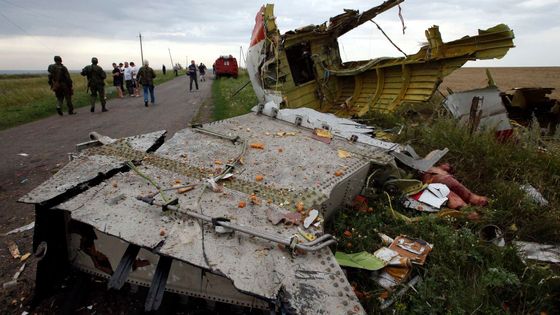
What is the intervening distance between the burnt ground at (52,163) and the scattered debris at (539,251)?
3.60 m

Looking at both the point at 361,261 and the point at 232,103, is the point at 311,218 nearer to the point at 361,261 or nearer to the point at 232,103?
the point at 361,261

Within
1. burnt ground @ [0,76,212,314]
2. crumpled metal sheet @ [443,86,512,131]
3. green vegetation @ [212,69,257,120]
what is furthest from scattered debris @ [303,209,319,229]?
green vegetation @ [212,69,257,120]

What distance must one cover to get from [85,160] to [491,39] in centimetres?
651

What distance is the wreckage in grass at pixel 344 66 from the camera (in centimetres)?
634

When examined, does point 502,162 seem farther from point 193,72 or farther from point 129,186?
point 193,72

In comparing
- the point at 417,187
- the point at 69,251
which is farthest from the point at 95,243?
the point at 417,187

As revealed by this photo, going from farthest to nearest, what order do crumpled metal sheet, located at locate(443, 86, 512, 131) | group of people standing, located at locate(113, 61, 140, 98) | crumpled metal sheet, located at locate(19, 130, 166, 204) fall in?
group of people standing, located at locate(113, 61, 140, 98) < crumpled metal sheet, located at locate(443, 86, 512, 131) < crumpled metal sheet, located at locate(19, 130, 166, 204)

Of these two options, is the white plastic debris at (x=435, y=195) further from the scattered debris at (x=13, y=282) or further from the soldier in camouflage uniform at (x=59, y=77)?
the soldier in camouflage uniform at (x=59, y=77)

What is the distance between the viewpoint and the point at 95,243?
2658 mm

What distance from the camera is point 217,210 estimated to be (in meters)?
2.63

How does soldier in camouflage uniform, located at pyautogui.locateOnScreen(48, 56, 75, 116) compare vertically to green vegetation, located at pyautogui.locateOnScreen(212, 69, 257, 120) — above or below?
above

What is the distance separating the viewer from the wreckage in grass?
6.34 meters

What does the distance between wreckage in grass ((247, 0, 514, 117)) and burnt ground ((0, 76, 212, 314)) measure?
2884mm

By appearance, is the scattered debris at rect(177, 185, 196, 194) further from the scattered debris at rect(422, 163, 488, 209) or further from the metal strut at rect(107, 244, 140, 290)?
the scattered debris at rect(422, 163, 488, 209)
